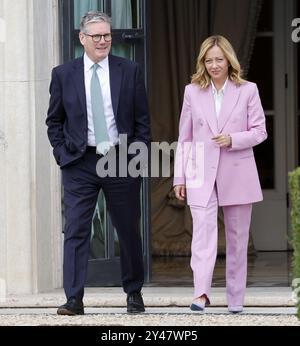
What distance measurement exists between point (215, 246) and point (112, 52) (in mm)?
2134

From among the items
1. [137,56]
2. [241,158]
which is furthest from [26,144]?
[241,158]

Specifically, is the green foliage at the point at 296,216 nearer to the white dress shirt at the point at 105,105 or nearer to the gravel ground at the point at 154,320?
the gravel ground at the point at 154,320

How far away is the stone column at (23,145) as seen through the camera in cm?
966

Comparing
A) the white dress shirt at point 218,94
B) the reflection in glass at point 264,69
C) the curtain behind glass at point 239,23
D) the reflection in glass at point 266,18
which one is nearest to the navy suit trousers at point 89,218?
the white dress shirt at point 218,94

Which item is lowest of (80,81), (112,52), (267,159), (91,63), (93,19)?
(267,159)

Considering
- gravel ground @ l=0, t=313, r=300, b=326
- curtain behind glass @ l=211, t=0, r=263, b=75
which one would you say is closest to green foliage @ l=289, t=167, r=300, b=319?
gravel ground @ l=0, t=313, r=300, b=326

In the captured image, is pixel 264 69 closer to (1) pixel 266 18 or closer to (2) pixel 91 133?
(1) pixel 266 18

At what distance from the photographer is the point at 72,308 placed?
8461 mm

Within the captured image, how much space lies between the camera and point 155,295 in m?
9.58

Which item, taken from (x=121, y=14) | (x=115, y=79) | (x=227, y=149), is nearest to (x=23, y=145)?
(x=121, y=14)

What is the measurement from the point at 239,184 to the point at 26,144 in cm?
181

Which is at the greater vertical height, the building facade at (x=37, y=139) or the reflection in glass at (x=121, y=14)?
the reflection in glass at (x=121, y=14)

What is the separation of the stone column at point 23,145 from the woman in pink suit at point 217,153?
1.43m

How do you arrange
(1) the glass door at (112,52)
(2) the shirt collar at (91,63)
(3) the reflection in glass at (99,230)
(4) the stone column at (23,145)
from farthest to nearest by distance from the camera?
(3) the reflection in glass at (99,230), (1) the glass door at (112,52), (4) the stone column at (23,145), (2) the shirt collar at (91,63)
